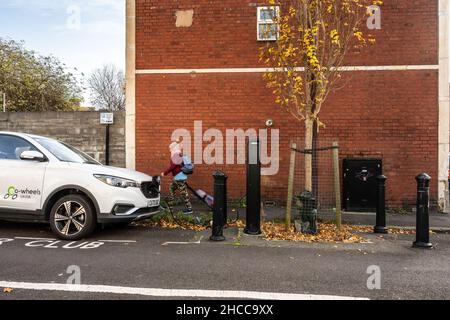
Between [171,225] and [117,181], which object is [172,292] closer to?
[117,181]

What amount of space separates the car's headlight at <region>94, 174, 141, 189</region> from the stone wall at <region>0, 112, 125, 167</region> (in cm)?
442

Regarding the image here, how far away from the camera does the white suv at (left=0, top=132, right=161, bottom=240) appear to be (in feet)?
18.6

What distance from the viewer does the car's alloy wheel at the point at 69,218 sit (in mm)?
5684

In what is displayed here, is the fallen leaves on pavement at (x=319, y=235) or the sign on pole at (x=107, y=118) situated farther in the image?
the sign on pole at (x=107, y=118)

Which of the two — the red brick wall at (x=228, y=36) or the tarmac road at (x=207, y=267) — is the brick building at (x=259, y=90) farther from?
the tarmac road at (x=207, y=267)

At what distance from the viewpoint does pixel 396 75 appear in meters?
9.05

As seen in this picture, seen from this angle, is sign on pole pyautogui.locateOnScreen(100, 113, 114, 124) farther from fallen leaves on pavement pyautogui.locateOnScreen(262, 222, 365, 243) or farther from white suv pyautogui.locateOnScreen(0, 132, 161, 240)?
fallen leaves on pavement pyautogui.locateOnScreen(262, 222, 365, 243)

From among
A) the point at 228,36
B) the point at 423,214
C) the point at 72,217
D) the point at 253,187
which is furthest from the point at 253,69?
the point at 72,217

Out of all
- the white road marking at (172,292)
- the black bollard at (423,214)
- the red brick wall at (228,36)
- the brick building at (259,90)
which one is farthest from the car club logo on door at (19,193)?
the black bollard at (423,214)

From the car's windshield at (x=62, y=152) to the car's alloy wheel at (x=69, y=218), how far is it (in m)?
0.84

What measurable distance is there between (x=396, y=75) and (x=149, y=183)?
6.92 metres

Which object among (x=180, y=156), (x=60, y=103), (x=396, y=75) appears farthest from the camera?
(x=60, y=103)
